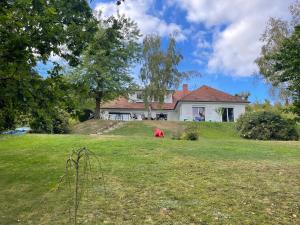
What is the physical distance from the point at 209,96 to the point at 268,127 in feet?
60.1

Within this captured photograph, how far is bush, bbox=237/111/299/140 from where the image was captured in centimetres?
2375

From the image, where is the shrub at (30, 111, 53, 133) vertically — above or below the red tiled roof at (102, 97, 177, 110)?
below

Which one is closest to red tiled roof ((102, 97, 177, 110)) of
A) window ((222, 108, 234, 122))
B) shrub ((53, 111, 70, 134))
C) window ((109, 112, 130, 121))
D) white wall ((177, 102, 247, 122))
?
window ((109, 112, 130, 121))

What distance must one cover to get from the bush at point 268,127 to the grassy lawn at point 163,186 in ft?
33.6

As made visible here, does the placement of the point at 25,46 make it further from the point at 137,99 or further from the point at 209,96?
the point at 137,99

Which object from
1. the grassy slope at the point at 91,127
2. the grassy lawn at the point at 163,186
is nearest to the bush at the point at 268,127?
the grassy lawn at the point at 163,186

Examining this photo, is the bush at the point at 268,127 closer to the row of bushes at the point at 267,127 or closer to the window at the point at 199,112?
the row of bushes at the point at 267,127

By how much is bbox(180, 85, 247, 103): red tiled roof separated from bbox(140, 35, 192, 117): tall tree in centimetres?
322

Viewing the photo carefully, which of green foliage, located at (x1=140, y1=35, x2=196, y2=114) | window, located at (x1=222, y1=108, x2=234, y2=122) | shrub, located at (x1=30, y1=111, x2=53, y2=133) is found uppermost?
green foliage, located at (x1=140, y1=35, x2=196, y2=114)

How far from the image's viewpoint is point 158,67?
38969 millimetres

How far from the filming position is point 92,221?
6.46 m

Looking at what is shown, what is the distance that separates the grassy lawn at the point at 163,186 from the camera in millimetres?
6691

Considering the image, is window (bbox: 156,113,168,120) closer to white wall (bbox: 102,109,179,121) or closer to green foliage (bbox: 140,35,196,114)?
white wall (bbox: 102,109,179,121)

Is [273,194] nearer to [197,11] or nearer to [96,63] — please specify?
[197,11]
